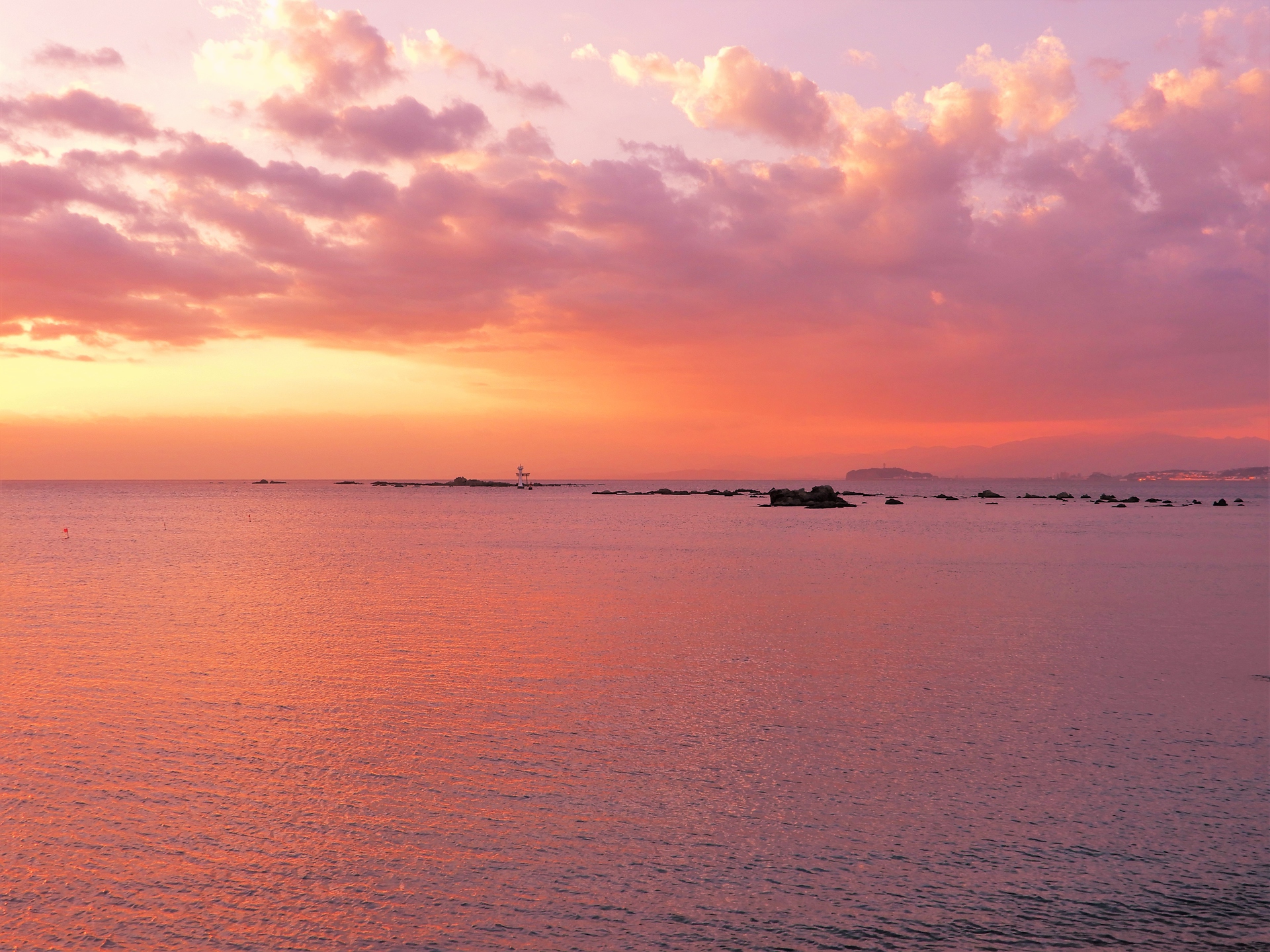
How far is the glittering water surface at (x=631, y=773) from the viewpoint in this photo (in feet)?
28.1

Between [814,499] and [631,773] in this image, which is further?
[814,499]

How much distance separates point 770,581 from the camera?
38031mm

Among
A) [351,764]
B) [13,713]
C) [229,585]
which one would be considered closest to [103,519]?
[229,585]

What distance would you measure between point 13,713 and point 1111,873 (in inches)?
705

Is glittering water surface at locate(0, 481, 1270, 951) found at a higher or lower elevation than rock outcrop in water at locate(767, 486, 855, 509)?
lower

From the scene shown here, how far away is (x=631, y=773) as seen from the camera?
498 inches

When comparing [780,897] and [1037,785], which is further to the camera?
[1037,785]

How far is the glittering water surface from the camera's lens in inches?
338

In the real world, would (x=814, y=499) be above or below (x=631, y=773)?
above

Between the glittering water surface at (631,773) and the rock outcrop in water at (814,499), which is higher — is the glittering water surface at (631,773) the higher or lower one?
the lower one

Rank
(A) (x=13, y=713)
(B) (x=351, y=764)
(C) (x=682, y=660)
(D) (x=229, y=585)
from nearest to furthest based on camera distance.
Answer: (B) (x=351, y=764) < (A) (x=13, y=713) < (C) (x=682, y=660) < (D) (x=229, y=585)

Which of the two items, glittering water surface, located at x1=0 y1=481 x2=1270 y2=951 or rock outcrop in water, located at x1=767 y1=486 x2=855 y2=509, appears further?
rock outcrop in water, located at x1=767 y1=486 x2=855 y2=509

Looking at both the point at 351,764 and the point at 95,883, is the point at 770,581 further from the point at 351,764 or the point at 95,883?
the point at 95,883

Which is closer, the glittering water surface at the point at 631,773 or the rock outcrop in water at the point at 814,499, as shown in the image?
the glittering water surface at the point at 631,773
